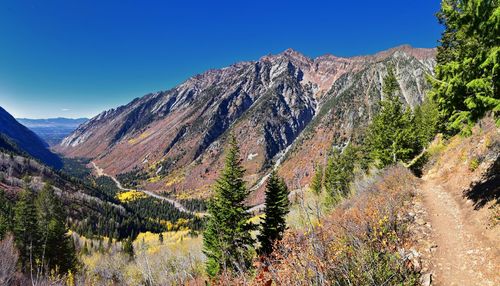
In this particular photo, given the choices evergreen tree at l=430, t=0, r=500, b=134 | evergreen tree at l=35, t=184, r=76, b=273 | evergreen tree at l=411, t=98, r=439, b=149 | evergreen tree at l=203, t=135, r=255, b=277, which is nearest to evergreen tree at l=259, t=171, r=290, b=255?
evergreen tree at l=203, t=135, r=255, b=277

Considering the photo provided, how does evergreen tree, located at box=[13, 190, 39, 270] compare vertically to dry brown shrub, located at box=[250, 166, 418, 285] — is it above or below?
below

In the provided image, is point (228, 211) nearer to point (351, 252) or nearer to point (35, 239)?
point (351, 252)

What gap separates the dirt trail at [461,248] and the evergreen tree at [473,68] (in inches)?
171

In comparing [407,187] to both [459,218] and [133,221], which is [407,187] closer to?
[459,218]

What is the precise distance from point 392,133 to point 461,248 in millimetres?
25265

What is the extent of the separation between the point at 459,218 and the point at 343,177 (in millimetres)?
39930

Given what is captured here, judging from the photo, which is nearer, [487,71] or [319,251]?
[319,251]

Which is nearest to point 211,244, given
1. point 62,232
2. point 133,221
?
point 62,232

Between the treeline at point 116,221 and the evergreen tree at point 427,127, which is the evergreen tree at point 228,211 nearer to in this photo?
the evergreen tree at point 427,127

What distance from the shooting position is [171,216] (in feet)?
649

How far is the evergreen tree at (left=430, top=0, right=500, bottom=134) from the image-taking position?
10.6 metres

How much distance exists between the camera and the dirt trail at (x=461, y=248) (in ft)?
31.7

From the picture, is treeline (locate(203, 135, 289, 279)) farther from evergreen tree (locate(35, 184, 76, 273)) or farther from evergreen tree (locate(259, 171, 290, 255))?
evergreen tree (locate(35, 184, 76, 273))

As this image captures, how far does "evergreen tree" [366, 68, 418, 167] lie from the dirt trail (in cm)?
1909
